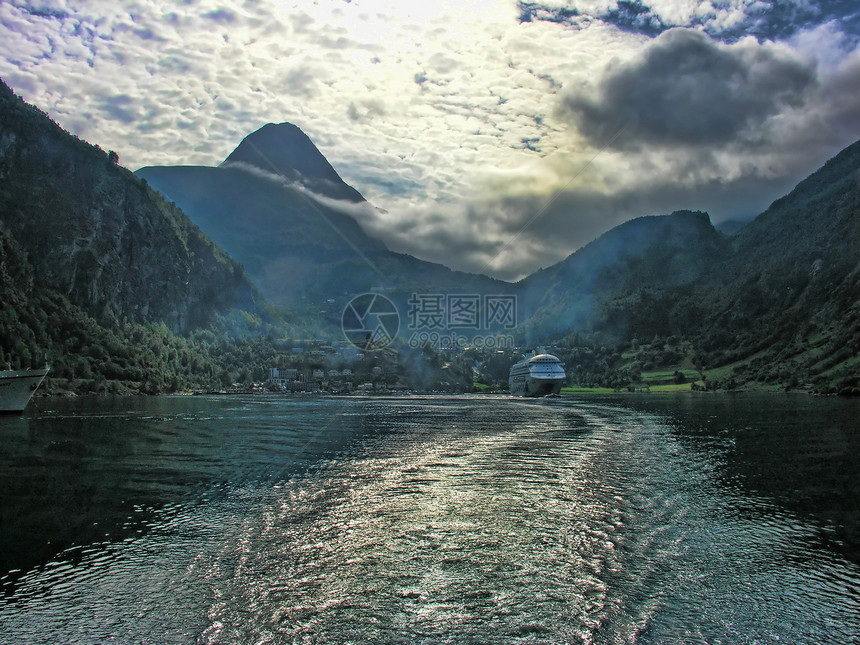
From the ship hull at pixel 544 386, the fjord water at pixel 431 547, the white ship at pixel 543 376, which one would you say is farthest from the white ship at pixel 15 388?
the white ship at pixel 543 376

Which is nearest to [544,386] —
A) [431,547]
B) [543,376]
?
[543,376]

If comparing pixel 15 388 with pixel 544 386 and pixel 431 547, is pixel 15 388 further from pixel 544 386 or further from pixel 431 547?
pixel 544 386

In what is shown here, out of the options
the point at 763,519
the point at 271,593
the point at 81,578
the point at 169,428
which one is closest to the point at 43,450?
the point at 169,428

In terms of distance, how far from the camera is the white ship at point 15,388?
258ft

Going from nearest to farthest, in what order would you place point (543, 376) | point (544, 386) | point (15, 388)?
point (15, 388), point (544, 386), point (543, 376)

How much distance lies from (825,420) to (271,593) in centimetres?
6866

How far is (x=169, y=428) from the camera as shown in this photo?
202ft

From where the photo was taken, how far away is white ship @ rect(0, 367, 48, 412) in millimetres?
78750

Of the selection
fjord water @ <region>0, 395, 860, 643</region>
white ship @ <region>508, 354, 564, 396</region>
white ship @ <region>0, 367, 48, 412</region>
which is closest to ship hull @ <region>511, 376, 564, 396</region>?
white ship @ <region>508, 354, 564, 396</region>

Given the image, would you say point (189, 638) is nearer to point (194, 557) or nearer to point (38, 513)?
point (194, 557)

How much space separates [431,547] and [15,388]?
87.3 m

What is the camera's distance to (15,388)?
81.1 metres

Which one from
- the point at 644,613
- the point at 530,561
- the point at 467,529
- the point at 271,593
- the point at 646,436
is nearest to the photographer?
the point at 644,613

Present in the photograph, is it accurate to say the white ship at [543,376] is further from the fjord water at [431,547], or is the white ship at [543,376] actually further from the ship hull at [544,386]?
the fjord water at [431,547]
